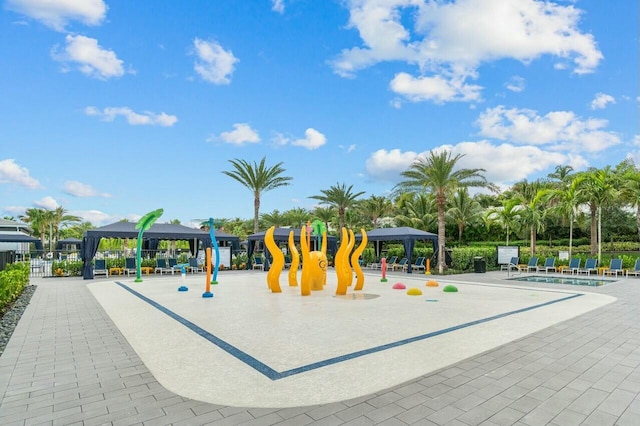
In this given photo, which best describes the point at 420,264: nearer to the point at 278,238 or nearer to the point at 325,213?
the point at 278,238

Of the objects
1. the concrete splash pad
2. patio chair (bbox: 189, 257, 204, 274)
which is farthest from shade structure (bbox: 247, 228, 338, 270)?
the concrete splash pad

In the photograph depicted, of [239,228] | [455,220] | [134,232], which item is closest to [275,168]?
[134,232]

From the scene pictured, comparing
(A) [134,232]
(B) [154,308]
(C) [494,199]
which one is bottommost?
(B) [154,308]

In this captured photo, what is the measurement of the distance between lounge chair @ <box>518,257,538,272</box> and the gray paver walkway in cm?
1804

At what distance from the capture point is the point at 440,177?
2289 cm

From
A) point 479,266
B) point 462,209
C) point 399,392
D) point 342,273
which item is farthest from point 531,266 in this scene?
point 399,392

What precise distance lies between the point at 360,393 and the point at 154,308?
7.72m

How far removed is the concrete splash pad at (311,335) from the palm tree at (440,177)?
10.9 m

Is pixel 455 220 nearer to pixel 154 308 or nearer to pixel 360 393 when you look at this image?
pixel 154 308

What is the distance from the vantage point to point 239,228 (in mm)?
62438

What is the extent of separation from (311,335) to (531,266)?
2102 cm

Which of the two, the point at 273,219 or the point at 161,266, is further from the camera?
the point at 273,219

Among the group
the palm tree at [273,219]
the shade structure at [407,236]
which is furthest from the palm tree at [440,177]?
the palm tree at [273,219]

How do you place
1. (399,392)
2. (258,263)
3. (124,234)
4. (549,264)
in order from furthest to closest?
(258,263) < (549,264) < (124,234) < (399,392)
